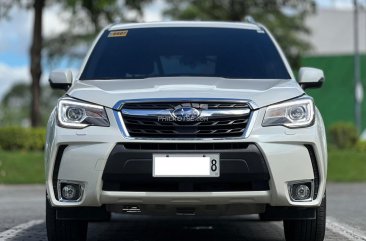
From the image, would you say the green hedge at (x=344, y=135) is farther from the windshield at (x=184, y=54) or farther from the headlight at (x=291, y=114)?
the headlight at (x=291, y=114)

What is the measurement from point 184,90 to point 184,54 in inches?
48.3

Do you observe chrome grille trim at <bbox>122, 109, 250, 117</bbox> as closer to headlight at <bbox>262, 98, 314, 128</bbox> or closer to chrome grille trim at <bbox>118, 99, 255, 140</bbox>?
chrome grille trim at <bbox>118, 99, 255, 140</bbox>

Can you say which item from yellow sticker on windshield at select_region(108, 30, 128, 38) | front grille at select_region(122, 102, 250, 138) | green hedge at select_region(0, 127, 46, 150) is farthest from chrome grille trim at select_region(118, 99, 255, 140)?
green hedge at select_region(0, 127, 46, 150)

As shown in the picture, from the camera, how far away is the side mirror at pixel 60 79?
19.9 feet

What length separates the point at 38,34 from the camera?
847 inches

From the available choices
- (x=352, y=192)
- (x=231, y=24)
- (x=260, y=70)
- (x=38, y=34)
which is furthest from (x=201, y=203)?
(x=38, y=34)

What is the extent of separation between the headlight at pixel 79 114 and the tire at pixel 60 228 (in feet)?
2.25

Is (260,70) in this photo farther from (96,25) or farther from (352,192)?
(96,25)

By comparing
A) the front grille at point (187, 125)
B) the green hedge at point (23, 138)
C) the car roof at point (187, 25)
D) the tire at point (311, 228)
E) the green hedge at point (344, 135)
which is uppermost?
the car roof at point (187, 25)

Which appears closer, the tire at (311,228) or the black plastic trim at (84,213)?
the black plastic trim at (84,213)

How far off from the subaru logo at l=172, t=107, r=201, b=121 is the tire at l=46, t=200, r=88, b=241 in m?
1.21

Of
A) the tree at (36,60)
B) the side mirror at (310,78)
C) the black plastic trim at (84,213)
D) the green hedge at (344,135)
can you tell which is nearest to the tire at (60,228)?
the black plastic trim at (84,213)

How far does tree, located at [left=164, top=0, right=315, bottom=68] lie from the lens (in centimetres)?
3731

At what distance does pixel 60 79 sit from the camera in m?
6.07
